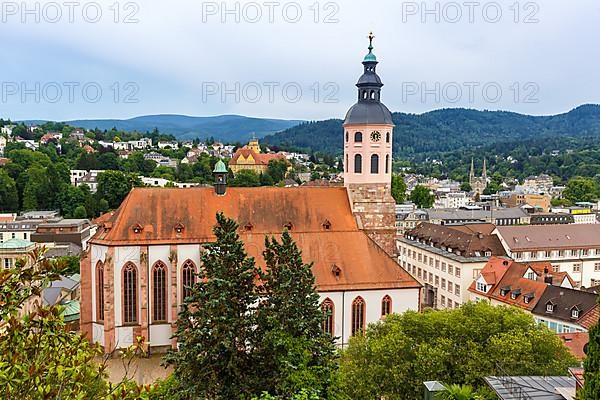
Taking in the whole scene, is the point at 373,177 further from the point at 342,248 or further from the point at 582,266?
the point at 582,266

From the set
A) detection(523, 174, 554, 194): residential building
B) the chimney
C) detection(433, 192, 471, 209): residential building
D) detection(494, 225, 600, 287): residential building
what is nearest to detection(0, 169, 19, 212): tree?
the chimney

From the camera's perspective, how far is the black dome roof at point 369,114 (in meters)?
37.4

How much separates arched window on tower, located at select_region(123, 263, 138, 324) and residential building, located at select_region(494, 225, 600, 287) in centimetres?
3483

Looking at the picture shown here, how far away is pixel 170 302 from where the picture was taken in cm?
3488

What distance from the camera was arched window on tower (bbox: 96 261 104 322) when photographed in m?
35.2

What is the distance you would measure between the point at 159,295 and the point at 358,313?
470 inches

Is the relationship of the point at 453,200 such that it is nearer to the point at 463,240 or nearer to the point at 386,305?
the point at 463,240

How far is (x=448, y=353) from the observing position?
22.2m

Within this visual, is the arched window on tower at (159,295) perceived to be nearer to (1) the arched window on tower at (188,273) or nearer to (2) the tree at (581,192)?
(1) the arched window on tower at (188,273)

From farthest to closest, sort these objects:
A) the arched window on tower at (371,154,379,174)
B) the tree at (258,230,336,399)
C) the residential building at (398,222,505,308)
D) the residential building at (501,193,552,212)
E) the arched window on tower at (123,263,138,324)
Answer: the residential building at (501,193,552,212) < the residential building at (398,222,505,308) < the arched window on tower at (371,154,379,174) < the arched window on tower at (123,263,138,324) < the tree at (258,230,336,399)

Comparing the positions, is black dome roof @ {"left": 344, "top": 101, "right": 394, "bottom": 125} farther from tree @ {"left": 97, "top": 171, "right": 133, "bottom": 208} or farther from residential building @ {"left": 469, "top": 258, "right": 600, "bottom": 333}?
tree @ {"left": 97, "top": 171, "right": 133, "bottom": 208}

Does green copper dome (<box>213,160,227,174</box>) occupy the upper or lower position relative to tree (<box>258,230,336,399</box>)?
upper

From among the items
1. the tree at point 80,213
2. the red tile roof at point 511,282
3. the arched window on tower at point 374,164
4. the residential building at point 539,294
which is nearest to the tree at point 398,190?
the tree at point 80,213

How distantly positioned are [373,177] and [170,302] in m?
15.0
